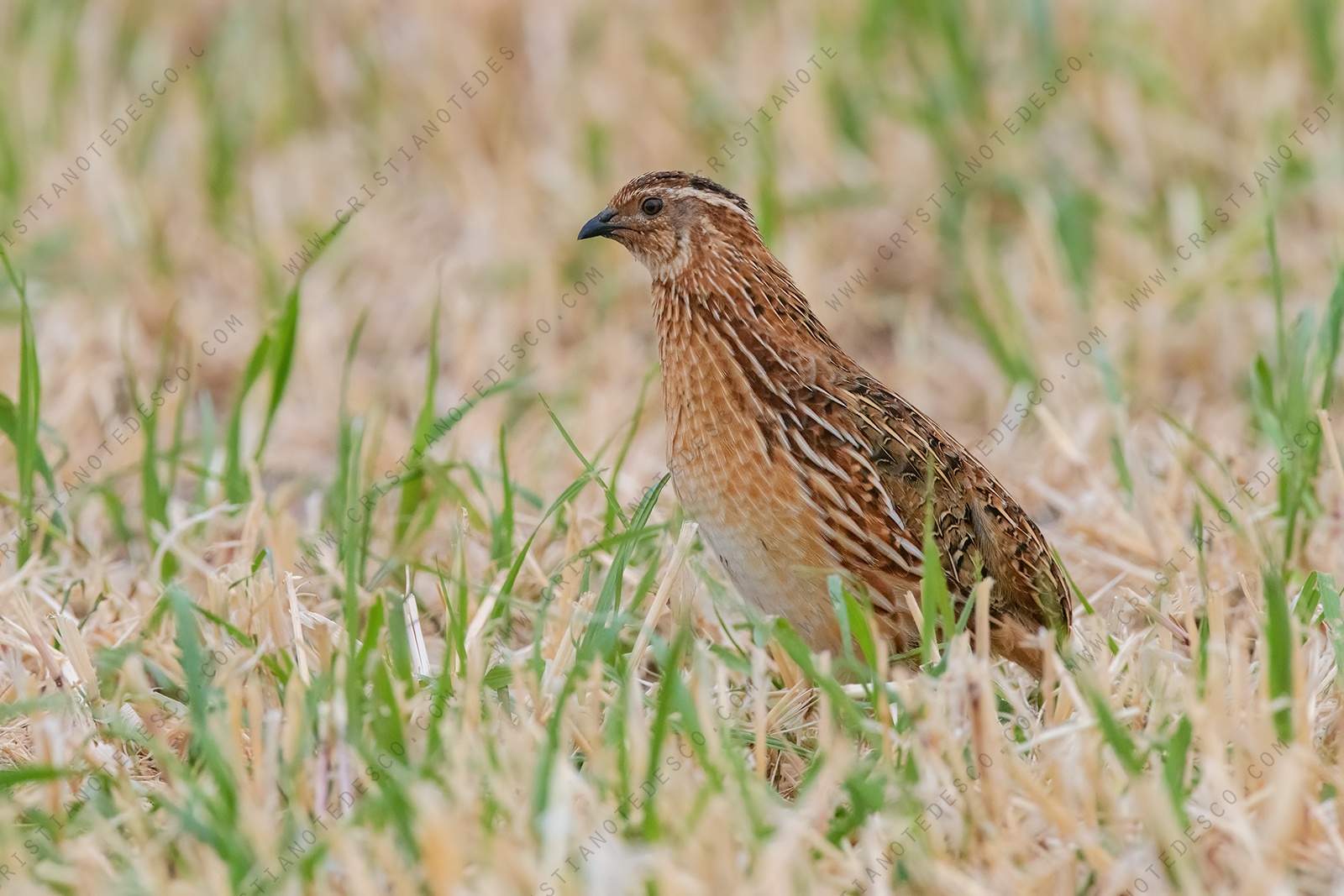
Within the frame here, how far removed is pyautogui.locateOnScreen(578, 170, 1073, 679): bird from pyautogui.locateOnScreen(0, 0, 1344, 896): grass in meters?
0.11

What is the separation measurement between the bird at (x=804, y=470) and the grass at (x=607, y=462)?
0.36 ft

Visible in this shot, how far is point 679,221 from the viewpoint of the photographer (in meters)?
4.35

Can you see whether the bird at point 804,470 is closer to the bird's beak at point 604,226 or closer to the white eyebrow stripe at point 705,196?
the white eyebrow stripe at point 705,196

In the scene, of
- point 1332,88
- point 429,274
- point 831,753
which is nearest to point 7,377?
point 429,274

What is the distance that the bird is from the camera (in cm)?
393

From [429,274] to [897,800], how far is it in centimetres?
450

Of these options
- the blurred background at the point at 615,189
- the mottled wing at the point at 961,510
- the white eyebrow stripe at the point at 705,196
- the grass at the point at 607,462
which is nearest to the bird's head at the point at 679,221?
the white eyebrow stripe at the point at 705,196

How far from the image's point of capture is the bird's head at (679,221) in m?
4.30

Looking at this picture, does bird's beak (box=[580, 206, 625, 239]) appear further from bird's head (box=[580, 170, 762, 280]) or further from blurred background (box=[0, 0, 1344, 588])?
blurred background (box=[0, 0, 1344, 588])

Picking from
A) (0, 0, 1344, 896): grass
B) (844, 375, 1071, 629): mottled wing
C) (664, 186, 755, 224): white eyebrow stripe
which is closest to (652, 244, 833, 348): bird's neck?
(664, 186, 755, 224): white eyebrow stripe

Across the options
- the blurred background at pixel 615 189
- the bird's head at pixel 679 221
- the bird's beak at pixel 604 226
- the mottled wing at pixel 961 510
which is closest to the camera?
the mottled wing at pixel 961 510

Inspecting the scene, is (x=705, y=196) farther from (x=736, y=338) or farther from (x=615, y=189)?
(x=615, y=189)

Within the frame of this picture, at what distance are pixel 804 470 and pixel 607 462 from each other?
200cm

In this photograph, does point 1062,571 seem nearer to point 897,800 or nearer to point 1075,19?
point 897,800
